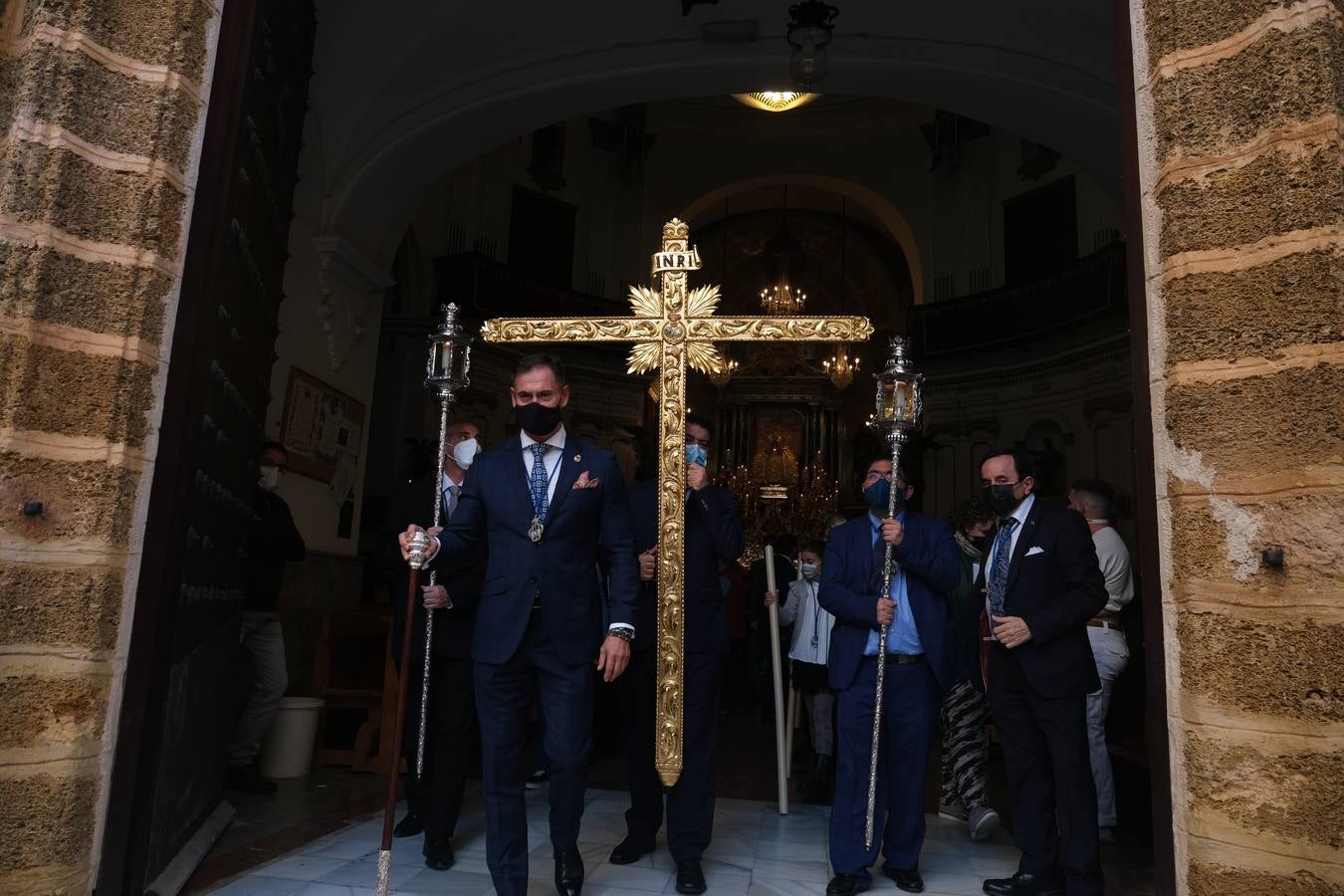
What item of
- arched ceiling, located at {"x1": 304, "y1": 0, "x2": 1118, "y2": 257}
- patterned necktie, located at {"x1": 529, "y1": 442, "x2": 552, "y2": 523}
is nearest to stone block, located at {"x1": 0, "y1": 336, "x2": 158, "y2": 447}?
patterned necktie, located at {"x1": 529, "y1": 442, "x2": 552, "y2": 523}

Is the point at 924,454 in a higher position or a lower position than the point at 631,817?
higher

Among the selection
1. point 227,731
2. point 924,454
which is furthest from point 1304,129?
point 924,454

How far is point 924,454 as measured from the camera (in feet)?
50.4

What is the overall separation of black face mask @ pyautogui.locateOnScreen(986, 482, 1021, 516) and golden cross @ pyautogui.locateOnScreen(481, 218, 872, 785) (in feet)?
2.68

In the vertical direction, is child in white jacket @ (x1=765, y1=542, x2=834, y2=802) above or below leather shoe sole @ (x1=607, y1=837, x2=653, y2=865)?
above

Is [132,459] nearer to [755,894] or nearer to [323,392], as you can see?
[755,894]

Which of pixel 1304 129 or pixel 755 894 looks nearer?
pixel 1304 129

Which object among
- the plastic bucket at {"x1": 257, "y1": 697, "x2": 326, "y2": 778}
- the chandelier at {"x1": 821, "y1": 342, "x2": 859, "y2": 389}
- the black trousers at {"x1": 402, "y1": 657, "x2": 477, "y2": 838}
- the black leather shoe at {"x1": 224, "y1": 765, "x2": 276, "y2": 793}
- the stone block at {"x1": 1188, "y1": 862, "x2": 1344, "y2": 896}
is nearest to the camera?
the stone block at {"x1": 1188, "y1": 862, "x2": 1344, "y2": 896}

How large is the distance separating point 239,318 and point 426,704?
1754 millimetres

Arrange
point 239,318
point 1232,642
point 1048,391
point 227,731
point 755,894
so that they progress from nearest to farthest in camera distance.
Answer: point 1232,642 < point 755,894 < point 239,318 < point 227,731 < point 1048,391

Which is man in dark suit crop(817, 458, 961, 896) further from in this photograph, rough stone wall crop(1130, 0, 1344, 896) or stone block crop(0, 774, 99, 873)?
stone block crop(0, 774, 99, 873)

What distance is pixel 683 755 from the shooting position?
12.1 ft

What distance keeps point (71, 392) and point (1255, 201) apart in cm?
339

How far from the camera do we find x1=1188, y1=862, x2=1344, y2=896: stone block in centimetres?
233
